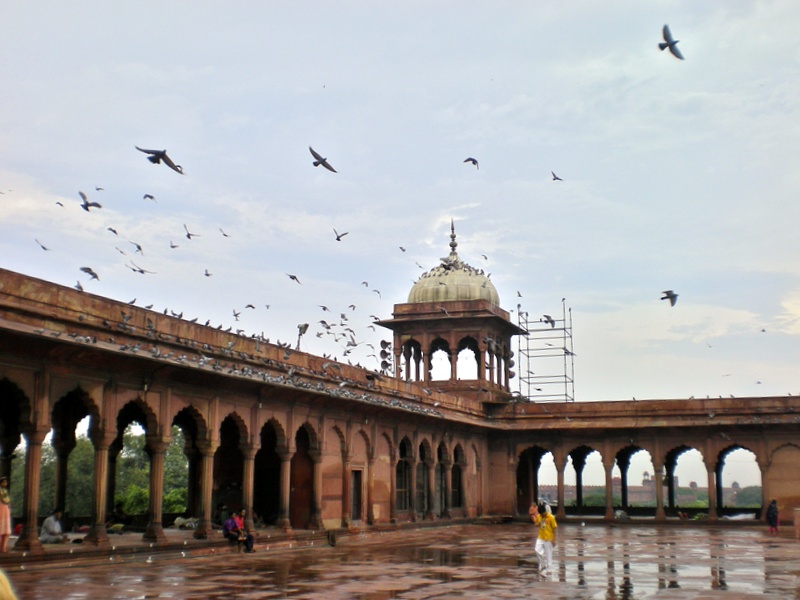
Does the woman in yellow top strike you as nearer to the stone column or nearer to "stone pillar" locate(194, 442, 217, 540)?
"stone pillar" locate(194, 442, 217, 540)

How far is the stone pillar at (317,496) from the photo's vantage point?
2316 centimetres

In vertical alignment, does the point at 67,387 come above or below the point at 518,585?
above

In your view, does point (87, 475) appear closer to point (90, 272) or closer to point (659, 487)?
point (659, 487)

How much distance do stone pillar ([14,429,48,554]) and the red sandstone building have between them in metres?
0.03

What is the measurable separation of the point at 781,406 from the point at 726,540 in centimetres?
1013

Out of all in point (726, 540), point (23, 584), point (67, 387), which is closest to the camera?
point (23, 584)

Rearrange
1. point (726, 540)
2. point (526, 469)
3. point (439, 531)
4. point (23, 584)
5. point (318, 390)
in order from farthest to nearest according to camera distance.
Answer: point (526, 469) → point (439, 531) → point (726, 540) → point (318, 390) → point (23, 584)

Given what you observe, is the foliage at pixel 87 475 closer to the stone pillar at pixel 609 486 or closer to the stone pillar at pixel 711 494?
the stone pillar at pixel 609 486

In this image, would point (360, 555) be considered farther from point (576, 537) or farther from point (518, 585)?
point (576, 537)

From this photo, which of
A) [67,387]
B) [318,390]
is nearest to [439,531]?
[318,390]

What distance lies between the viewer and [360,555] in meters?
18.4

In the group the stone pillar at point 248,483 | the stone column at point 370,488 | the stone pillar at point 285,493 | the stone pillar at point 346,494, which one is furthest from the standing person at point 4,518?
the stone column at point 370,488

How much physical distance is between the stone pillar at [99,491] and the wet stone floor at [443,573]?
0.60 metres

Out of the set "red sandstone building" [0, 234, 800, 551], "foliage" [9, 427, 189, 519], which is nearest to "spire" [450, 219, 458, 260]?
"red sandstone building" [0, 234, 800, 551]
